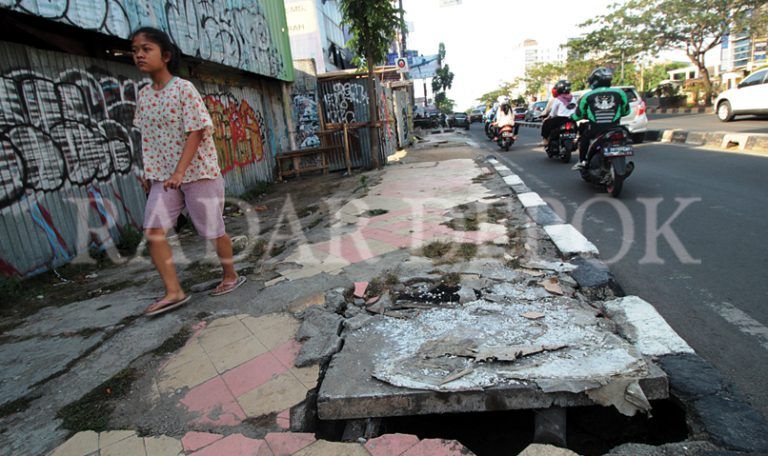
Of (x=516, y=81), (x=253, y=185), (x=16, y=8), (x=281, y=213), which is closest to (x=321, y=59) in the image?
(x=253, y=185)

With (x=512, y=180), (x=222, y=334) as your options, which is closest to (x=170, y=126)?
(x=222, y=334)

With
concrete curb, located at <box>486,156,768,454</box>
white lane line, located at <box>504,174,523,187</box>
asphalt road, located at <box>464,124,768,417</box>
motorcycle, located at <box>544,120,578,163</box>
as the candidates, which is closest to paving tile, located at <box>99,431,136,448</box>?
concrete curb, located at <box>486,156,768,454</box>

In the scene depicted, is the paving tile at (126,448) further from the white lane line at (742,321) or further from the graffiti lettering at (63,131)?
the graffiti lettering at (63,131)

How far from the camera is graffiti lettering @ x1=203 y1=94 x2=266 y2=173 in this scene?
A: 25.2 ft

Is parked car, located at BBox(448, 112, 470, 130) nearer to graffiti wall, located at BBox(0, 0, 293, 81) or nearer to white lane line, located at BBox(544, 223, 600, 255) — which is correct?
graffiti wall, located at BBox(0, 0, 293, 81)

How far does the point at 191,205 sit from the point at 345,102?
8.68 meters

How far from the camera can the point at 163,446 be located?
5.85ft

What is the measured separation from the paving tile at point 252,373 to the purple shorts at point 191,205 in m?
1.26

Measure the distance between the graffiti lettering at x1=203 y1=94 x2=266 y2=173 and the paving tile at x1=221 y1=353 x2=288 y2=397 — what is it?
588 centimetres

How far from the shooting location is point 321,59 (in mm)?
23625

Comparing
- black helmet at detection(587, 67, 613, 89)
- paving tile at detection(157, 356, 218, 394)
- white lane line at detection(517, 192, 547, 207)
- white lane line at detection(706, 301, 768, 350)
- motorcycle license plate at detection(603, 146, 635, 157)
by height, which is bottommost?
white lane line at detection(706, 301, 768, 350)

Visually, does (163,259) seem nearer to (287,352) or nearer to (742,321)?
(287,352)

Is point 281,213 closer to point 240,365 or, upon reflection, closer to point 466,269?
point 466,269

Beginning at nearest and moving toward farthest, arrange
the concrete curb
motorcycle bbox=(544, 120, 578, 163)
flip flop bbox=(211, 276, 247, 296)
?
the concrete curb < flip flop bbox=(211, 276, 247, 296) < motorcycle bbox=(544, 120, 578, 163)
